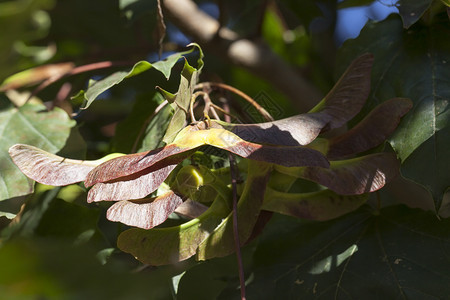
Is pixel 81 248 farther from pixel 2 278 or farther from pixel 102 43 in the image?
pixel 102 43

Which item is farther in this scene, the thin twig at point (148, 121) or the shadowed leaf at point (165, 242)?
the thin twig at point (148, 121)

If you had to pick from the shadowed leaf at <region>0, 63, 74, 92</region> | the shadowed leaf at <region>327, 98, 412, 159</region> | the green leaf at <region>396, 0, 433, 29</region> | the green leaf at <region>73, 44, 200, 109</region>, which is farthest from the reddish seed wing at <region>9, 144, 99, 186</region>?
the shadowed leaf at <region>0, 63, 74, 92</region>

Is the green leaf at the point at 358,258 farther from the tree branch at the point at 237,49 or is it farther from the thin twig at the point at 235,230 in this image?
the tree branch at the point at 237,49

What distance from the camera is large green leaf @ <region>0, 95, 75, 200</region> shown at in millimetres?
633

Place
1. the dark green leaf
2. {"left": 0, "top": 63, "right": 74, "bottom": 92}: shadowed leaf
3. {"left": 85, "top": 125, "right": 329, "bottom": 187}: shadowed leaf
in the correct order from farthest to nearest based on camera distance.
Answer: {"left": 0, "top": 63, "right": 74, "bottom": 92}: shadowed leaf, the dark green leaf, {"left": 85, "top": 125, "right": 329, "bottom": 187}: shadowed leaf

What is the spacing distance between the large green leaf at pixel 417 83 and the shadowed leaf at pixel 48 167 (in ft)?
1.01

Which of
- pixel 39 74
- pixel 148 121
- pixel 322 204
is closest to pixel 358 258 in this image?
pixel 322 204

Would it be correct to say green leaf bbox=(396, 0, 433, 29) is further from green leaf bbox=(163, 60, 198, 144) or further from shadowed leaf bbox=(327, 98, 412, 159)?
green leaf bbox=(163, 60, 198, 144)

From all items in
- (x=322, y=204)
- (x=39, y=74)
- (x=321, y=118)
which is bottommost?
(x=39, y=74)

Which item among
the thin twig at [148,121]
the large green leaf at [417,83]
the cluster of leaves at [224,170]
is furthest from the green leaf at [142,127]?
the large green leaf at [417,83]

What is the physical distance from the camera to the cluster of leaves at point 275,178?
0.48 meters

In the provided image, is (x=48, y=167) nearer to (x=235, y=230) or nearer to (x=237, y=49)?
(x=235, y=230)

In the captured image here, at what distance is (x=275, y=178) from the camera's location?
556 mm

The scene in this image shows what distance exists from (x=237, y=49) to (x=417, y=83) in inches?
13.4
